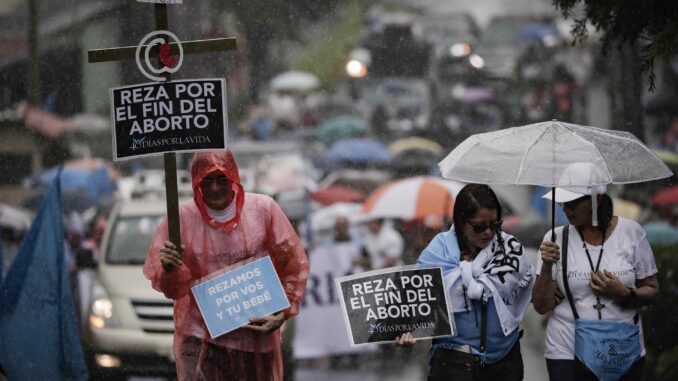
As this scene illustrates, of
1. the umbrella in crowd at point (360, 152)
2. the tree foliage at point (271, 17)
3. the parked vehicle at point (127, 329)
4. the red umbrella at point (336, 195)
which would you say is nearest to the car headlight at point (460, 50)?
the umbrella in crowd at point (360, 152)

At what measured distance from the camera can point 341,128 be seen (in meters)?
18.0

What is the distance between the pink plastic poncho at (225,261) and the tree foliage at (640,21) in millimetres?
2119

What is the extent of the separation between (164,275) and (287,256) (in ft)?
2.19

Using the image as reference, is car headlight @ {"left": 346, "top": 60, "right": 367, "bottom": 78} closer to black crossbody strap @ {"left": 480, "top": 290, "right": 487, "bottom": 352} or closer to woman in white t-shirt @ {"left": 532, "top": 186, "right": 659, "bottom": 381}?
woman in white t-shirt @ {"left": 532, "top": 186, "right": 659, "bottom": 381}

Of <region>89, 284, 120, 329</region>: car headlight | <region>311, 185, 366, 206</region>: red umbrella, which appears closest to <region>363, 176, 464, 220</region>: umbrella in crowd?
<region>311, 185, 366, 206</region>: red umbrella

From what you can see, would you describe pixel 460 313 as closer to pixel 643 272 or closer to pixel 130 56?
pixel 643 272

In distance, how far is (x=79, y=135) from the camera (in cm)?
1342

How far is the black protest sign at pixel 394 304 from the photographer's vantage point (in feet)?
17.0

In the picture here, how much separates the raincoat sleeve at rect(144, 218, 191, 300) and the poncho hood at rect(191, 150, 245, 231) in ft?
0.66

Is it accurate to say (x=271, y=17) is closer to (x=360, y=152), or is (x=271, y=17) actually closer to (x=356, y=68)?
(x=356, y=68)

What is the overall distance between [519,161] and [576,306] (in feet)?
2.64

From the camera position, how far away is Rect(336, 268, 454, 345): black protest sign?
5184 millimetres

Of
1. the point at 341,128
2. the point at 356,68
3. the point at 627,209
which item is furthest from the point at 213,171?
the point at 341,128

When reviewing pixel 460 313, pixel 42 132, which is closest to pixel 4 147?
pixel 42 132
